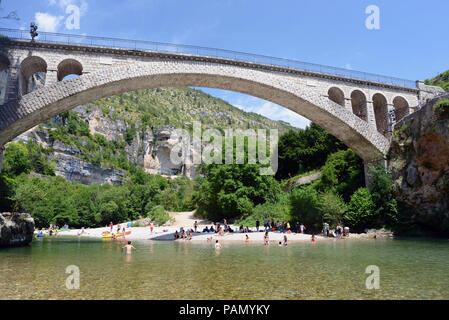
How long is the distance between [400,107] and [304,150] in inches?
545

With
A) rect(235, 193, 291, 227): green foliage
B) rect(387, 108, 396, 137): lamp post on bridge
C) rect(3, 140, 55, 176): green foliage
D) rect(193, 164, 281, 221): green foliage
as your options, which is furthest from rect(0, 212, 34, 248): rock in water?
rect(3, 140, 55, 176): green foliage

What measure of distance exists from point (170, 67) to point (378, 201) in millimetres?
16617

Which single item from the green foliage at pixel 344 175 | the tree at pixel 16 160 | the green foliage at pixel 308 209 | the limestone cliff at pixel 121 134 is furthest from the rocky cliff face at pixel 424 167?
the limestone cliff at pixel 121 134

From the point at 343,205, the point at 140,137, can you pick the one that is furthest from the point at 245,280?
the point at 140,137

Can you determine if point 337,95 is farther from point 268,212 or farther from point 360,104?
point 268,212

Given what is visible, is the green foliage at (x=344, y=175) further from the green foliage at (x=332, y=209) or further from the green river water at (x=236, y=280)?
the green river water at (x=236, y=280)

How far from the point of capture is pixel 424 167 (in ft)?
58.4

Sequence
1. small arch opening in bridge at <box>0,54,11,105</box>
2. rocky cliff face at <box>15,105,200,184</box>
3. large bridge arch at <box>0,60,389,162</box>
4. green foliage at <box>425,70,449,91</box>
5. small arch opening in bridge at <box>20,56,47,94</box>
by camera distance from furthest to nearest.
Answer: rocky cliff face at <box>15,105,200,184</box> < green foliage at <box>425,70,449,91</box> < small arch opening in bridge at <box>20,56,47,94</box> < small arch opening in bridge at <box>0,54,11,105</box> < large bridge arch at <box>0,60,389,162</box>

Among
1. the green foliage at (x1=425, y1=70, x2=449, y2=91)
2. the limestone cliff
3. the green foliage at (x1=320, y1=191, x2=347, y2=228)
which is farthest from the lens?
the limestone cliff

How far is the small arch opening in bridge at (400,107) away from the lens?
76.5 feet

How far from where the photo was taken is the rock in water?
14.0 m

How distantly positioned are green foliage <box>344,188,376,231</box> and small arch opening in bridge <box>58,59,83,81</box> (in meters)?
19.9

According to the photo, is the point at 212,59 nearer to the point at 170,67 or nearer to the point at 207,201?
the point at 170,67

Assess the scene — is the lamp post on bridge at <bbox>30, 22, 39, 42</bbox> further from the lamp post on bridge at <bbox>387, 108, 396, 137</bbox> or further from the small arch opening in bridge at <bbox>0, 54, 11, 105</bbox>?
the lamp post on bridge at <bbox>387, 108, 396, 137</bbox>
